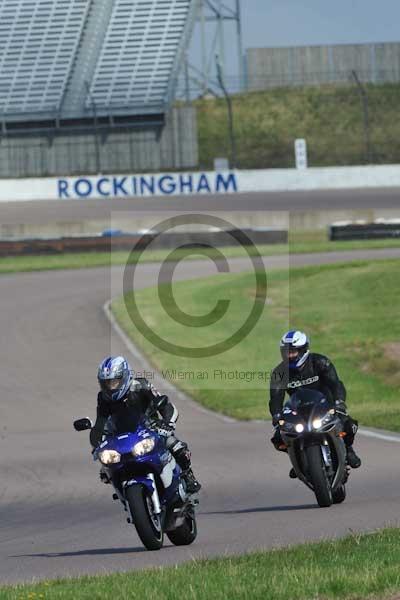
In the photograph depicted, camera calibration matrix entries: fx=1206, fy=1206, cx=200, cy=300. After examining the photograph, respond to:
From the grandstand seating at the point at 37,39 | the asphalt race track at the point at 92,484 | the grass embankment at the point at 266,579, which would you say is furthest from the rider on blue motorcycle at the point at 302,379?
the grandstand seating at the point at 37,39

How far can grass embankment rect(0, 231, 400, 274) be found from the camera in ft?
121

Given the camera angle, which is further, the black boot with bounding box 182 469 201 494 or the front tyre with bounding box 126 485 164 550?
the black boot with bounding box 182 469 201 494

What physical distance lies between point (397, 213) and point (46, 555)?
118 ft

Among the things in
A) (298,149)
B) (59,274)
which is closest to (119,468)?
(59,274)

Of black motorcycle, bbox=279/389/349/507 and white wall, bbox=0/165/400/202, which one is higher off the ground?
white wall, bbox=0/165/400/202

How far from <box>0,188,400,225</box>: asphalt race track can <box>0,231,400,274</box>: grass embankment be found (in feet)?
16.6

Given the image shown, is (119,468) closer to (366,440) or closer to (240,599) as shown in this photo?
(240,599)

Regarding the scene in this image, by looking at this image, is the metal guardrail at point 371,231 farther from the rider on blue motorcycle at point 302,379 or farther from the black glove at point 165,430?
the black glove at point 165,430

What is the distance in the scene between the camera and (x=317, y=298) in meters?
28.0

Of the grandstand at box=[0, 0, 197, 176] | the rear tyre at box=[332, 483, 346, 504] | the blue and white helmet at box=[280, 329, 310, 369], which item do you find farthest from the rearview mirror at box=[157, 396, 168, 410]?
the grandstand at box=[0, 0, 197, 176]

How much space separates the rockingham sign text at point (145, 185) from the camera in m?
48.2

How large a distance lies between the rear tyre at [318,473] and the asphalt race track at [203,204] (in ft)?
110

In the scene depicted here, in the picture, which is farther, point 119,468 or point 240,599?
point 119,468
